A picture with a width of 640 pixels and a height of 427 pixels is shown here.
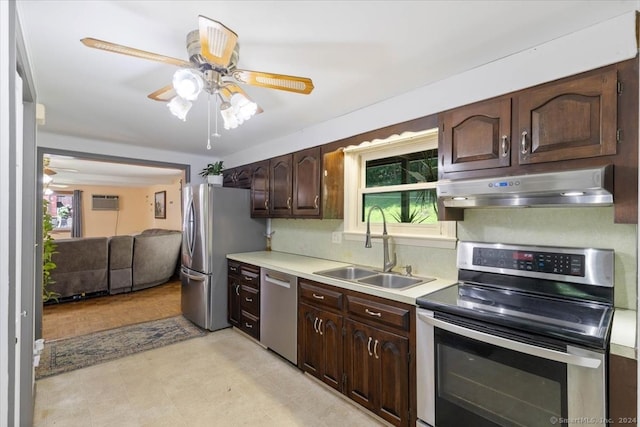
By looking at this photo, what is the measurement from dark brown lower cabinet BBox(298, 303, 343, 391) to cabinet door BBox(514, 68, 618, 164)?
1.59 meters

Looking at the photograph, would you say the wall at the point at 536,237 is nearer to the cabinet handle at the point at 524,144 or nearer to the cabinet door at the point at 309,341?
the cabinet handle at the point at 524,144

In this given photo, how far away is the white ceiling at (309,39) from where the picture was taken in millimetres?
1343

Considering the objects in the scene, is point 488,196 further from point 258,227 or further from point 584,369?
point 258,227

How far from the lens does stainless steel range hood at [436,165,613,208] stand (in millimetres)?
1309

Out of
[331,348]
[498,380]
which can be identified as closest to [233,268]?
[331,348]

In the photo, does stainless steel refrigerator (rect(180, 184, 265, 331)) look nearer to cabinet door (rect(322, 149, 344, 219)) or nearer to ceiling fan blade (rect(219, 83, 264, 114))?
cabinet door (rect(322, 149, 344, 219))

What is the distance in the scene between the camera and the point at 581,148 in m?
1.41

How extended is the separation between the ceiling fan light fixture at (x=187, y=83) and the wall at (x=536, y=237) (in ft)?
5.91

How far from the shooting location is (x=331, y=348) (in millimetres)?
2211

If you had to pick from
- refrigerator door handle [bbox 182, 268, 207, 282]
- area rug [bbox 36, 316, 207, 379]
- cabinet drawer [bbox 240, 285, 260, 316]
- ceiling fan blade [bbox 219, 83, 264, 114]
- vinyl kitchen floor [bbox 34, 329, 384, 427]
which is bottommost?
vinyl kitchen floor [bbox 34, 329, 384, 427]

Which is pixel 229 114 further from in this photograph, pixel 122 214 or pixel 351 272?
pixel 122 214

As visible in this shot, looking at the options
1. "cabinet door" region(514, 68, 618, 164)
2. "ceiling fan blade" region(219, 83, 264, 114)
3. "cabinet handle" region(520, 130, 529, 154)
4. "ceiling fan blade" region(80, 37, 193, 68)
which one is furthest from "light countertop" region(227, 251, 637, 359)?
"ceiling fan blade" region(80, 37, 193, 68)

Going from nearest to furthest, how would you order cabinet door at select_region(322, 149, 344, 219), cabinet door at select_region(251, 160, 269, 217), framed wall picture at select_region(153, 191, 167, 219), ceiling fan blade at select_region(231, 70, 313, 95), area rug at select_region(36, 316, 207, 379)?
ceiling fan blade at select_region(231, 70, 313, 95) → area rug at select_region(36, 316, 207, 379) → cabinet door at select_region(322, 149, 344, 219) → cabinet door at select_region(251, 160, 269, 217) → framed wall picture at select_region(153, 191, 167, 219)

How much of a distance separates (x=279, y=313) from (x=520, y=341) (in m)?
1.88
